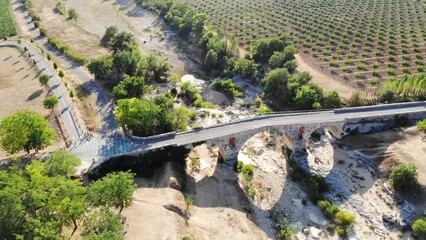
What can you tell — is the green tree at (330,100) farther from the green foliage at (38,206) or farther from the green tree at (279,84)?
the green foliage at (38,206)

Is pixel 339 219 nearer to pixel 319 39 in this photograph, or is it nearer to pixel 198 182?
pixel 198 182

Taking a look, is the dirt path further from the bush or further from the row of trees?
the row of trees

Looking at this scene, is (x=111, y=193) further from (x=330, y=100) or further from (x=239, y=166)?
(x=330, y=100)

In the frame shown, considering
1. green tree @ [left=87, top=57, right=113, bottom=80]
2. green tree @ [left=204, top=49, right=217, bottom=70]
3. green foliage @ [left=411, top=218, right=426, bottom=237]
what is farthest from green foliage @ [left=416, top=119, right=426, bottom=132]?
green tree @ [left=87, top=57, right=113, bottom=80]

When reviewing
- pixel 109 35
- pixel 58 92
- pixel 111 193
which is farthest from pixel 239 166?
pixel 109 35

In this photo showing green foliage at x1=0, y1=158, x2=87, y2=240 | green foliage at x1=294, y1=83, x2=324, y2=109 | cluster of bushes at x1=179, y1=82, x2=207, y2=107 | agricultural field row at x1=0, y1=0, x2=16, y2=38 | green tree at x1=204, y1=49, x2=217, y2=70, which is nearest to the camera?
green foliage at x1=0, y1=158, x2=87, y2=240

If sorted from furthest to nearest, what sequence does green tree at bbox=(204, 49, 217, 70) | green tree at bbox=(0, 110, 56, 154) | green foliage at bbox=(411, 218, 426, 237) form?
1. green tree at bbox=(204, 49, 217, 70)
2. green tree at bbox=(0, 110, 56, 154)
3. green foliage at bbox=(411, 218, 426, 237)
